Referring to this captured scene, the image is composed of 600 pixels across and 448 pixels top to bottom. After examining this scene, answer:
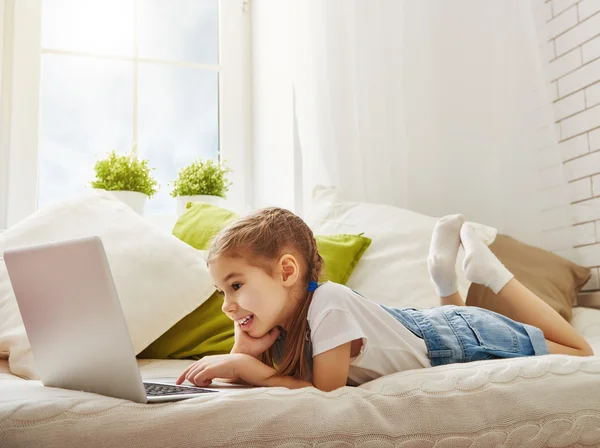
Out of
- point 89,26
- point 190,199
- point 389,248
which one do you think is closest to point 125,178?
point 190,199

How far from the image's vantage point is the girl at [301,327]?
1.12 meters

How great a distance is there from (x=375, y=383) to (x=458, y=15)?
6.00 feet

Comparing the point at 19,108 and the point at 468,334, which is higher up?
the point at 19,108

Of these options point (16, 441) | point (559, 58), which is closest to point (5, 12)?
point (559, 58)

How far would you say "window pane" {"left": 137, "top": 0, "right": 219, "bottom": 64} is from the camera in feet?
9.62

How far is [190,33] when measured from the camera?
9.89 feet

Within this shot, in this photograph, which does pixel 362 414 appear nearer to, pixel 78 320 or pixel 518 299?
pixel 78 320

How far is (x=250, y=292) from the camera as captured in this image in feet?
3.79

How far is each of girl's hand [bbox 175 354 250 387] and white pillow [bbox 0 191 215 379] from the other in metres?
0.48

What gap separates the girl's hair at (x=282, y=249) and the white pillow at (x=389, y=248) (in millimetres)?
648

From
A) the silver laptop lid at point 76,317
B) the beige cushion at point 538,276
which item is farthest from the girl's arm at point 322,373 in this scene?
the beige cushion at point 538,276

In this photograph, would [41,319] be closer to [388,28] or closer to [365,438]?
[365,438]

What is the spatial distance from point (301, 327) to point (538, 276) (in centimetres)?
106

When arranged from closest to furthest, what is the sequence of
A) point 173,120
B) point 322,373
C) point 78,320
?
point 78,320, point 322,373, point 173,120
